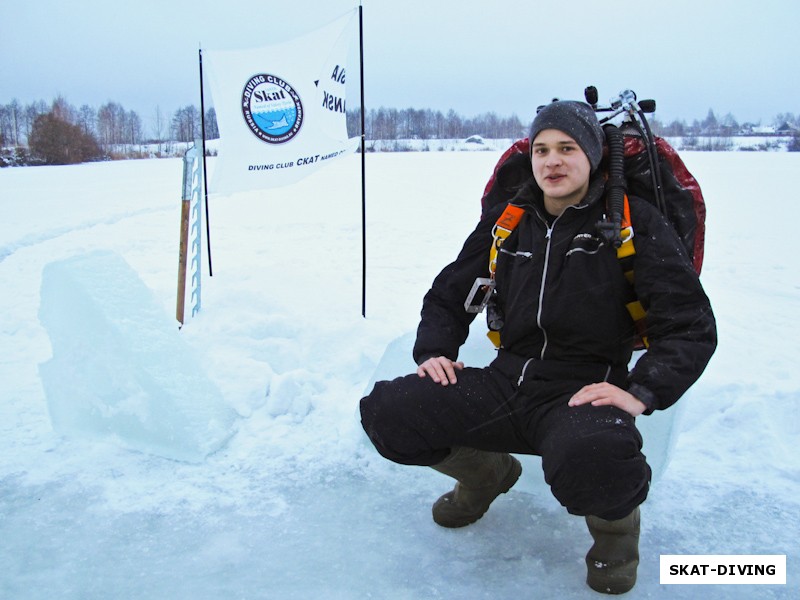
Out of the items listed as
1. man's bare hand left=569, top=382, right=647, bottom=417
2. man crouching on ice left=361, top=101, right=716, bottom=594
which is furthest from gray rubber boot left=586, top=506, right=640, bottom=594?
man's bare hand left=569, top=382, right=647, bottom=417

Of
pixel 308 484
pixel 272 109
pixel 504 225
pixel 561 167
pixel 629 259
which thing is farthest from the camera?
pixel 272 109

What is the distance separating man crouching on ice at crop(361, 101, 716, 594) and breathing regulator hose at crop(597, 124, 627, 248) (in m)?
0.04

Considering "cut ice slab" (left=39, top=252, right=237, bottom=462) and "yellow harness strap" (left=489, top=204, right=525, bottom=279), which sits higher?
"yellow harness strap" (left=489, top=204, right=525, bottom=279)

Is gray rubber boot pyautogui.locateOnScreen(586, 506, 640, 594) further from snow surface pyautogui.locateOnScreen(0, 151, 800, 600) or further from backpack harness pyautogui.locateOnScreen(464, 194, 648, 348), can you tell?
backpack harness pyautogui.locateOnScreen(464, 194, 648, 348)

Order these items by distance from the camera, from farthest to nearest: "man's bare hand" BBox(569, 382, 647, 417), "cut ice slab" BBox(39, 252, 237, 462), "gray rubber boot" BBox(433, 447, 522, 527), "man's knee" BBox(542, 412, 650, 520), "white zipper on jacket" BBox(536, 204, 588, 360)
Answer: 1. "cut ice slab" BBox(39, 252, 237, 462)
2. "gray rubber boot" BBox(433, 447, 522, 527)
3. "white zipper on jacket" BBox(536, 204, 588, 360)
4. "man's bare hand" BBox(569, 382, 647, 417)
5. "man's knee" BBox(542, 412, 650, 520)

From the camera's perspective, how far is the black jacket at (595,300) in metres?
1.92

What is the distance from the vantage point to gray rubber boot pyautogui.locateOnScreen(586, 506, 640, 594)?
6.53 ft

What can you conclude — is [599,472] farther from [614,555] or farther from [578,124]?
[578,124]

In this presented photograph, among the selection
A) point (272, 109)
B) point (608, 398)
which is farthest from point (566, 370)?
point (272, 109)

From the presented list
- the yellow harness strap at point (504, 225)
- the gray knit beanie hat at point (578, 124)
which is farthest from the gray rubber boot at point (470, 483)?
the gray knit beanie hat at point (578, 124)

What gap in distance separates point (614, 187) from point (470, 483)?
1079 millimetres

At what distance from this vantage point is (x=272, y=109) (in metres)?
4.46

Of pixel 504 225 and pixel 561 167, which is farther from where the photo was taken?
pixel 504 225

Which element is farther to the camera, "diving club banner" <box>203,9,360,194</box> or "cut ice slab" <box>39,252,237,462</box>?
"diving club banner" <box>203,9,360,194</box>
